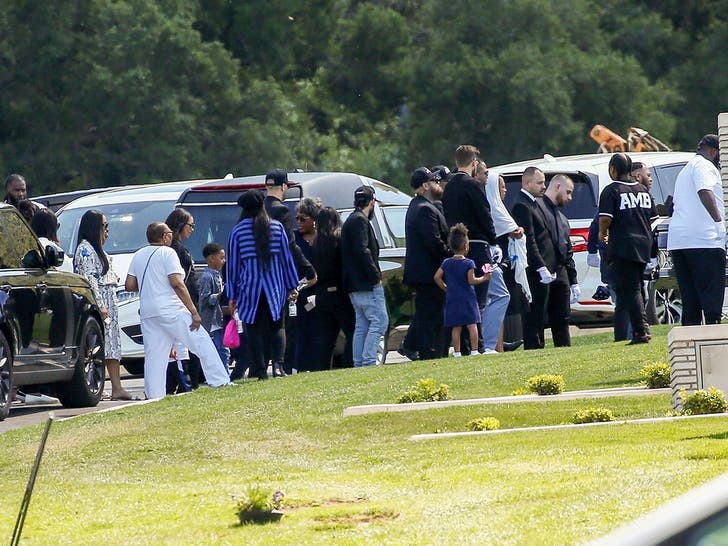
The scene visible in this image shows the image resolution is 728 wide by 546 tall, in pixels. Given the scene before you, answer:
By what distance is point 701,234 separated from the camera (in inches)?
528

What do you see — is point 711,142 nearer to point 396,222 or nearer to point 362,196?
point 362,196

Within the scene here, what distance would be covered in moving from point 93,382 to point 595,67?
2218 centimetres

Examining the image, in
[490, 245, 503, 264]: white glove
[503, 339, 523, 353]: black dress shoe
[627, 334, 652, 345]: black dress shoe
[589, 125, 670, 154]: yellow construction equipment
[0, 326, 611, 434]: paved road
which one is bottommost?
[0, 326, 611, 434]: paved road

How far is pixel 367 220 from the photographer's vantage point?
1565 cm

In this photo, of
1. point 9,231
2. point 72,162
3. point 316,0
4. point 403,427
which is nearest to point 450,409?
point 403,427

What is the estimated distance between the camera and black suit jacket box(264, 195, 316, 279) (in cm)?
1562

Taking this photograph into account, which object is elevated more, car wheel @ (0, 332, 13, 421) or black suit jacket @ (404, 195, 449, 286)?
black suit jacket @ (404, 195, 449, 286)

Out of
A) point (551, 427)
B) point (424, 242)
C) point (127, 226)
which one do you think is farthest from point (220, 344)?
point (551, 427)

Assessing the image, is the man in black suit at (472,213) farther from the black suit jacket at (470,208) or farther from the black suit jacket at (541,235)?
the black suit jacket at (541,235)

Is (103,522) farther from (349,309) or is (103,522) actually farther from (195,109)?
(195,109)

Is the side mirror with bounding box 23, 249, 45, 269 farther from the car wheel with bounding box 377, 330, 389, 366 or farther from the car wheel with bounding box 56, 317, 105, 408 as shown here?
the car wheel with bounding box 377, 330, 389, 366

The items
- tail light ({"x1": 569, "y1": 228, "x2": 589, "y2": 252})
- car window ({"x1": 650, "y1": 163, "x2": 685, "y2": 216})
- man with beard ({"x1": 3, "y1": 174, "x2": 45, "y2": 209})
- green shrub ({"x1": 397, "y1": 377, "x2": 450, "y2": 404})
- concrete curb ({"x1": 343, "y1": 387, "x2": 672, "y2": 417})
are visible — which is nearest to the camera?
concrete curb ({"x1": 343, "y1": 387, "x2": 672, "y2": 417})

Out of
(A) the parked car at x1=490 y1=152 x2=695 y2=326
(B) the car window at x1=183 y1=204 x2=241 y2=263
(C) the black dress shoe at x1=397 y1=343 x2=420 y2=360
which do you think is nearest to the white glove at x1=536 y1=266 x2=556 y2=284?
(C) the black dress shoe at x1=397 y1=343 x2=420 y2=360

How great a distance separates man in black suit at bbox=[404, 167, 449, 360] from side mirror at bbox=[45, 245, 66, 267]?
10.7ft
